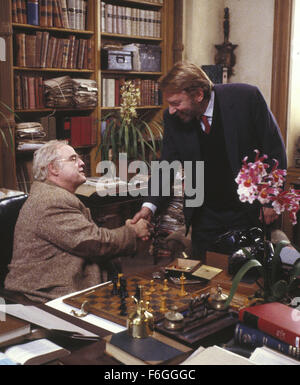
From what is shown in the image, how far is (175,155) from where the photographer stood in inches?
104

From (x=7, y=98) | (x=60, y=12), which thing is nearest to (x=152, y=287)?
(x=7, y=98)

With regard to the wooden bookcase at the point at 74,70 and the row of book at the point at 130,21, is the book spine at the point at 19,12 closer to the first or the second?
the wooden bookcase at the point at 74,70

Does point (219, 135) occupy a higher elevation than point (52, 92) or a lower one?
lower

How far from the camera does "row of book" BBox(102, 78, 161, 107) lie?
431 centimetres

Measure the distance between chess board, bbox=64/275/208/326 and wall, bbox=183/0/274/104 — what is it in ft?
10.7

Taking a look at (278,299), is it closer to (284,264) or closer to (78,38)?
(284,264)

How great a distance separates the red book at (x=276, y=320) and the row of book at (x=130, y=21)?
11.1 ft

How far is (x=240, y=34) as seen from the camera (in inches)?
187

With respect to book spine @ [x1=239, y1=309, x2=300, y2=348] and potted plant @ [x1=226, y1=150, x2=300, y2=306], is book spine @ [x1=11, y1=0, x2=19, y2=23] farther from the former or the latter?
A: book spine @ [x1=239, y1=309, x2=300, y2=348]

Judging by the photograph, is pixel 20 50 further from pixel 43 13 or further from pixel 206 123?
pixel 206 123

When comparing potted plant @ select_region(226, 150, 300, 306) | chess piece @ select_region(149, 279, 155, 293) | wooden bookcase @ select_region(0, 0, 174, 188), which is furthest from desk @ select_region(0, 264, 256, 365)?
wooden bookcase @ select_region(0, 0, 174, 188)

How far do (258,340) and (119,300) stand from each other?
533mm

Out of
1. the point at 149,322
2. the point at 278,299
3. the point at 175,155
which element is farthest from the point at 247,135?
the point at 149,322

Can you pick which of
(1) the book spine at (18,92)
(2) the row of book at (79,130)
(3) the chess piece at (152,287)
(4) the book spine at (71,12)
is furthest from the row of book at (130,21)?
(3) the chess piece at (152,287)
